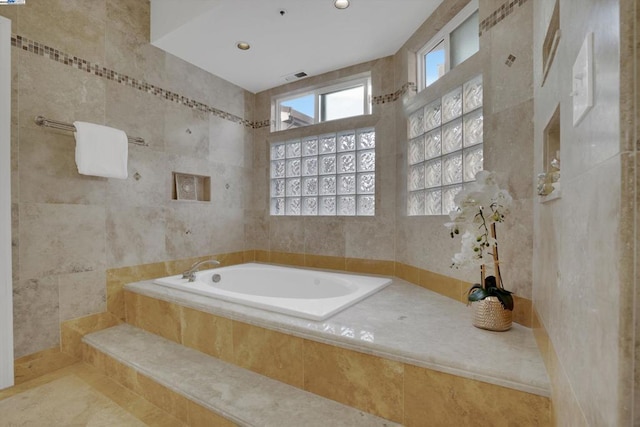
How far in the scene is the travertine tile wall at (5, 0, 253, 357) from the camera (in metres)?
1.85

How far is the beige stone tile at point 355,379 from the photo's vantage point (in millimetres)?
1189

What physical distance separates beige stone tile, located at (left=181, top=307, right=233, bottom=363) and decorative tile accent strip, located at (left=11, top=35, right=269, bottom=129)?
181 cm

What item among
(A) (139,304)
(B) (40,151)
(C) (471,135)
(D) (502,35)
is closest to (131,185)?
(B) (40,151)

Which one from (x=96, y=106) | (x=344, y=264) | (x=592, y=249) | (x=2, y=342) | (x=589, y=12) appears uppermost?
(x=96, y=106)

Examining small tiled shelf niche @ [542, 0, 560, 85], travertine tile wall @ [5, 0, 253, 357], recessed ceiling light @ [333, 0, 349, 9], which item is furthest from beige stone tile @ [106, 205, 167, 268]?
small tiled shelf niche @ [542, 0, 560, 85]

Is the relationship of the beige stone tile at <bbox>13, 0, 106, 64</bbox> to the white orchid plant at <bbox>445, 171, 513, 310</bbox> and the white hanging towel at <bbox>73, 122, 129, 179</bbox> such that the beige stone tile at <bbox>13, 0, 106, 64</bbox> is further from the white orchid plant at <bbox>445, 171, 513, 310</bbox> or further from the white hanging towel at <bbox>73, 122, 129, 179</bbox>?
the white orchid plant at <bbox>445, 171, 513, 310</bbox>

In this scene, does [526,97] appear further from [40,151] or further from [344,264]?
[40,151]

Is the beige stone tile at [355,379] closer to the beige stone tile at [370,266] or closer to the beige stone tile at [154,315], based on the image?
the beige stone tile at [154,315]

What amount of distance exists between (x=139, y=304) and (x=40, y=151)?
1190 mm

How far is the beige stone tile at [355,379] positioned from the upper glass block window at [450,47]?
1.93 meters

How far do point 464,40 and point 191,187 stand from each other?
2.51 metres

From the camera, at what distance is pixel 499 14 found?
163 centimetres

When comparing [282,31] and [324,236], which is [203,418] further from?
[282,31]

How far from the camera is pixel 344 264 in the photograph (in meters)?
2.85
